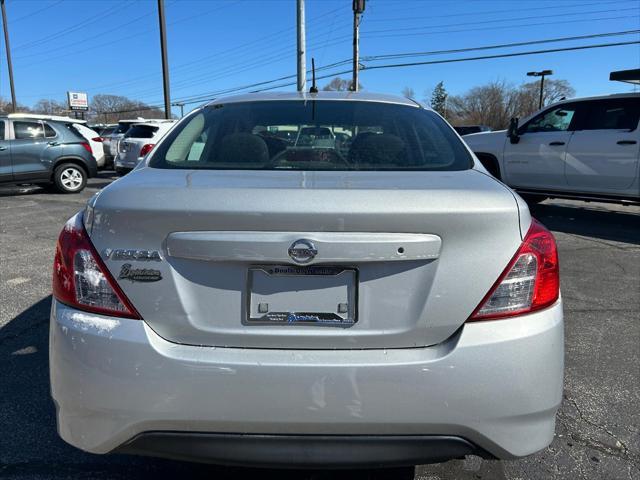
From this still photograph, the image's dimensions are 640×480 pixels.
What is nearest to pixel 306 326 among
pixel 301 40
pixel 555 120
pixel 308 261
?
pixel 308 261

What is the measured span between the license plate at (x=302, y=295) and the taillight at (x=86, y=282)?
409 millimetres

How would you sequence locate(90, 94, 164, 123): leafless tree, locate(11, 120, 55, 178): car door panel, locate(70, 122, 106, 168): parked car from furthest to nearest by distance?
locate(90, 94, 164, 123): leafless tree → locate(70, 122, 106, 168): parked car → locate(11, 120, 55, 178): car door panel

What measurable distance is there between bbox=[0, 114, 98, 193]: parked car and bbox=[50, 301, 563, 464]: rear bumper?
11031 millimetres

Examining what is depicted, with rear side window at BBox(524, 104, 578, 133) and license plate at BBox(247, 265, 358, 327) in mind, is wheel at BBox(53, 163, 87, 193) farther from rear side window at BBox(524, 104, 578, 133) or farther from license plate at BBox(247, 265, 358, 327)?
license plate at BBox(247, 265, 358, 327)

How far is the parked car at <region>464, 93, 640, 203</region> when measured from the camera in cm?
760

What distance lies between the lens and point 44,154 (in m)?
11.3

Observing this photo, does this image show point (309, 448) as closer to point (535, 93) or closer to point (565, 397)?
point (565, 397)

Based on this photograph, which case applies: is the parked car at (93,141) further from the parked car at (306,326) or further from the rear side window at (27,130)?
the parked car at (306,326)

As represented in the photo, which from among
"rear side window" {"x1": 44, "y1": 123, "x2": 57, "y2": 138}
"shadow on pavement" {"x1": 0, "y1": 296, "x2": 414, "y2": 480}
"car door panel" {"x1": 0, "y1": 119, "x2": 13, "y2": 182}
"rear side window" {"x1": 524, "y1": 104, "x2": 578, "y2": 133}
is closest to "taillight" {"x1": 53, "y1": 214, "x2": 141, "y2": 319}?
"shadow on pavement" {"x1": 0, "y1": 296, "x2": 414, "y2": 480}

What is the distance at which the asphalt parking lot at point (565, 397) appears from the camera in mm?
2311

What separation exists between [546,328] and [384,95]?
186 centimetres

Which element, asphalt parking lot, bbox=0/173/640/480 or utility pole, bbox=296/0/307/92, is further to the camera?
utility pole, bbox=296/0/307/92

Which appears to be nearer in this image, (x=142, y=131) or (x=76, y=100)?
(x=142, y=131)

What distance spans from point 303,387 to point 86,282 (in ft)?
2.64
